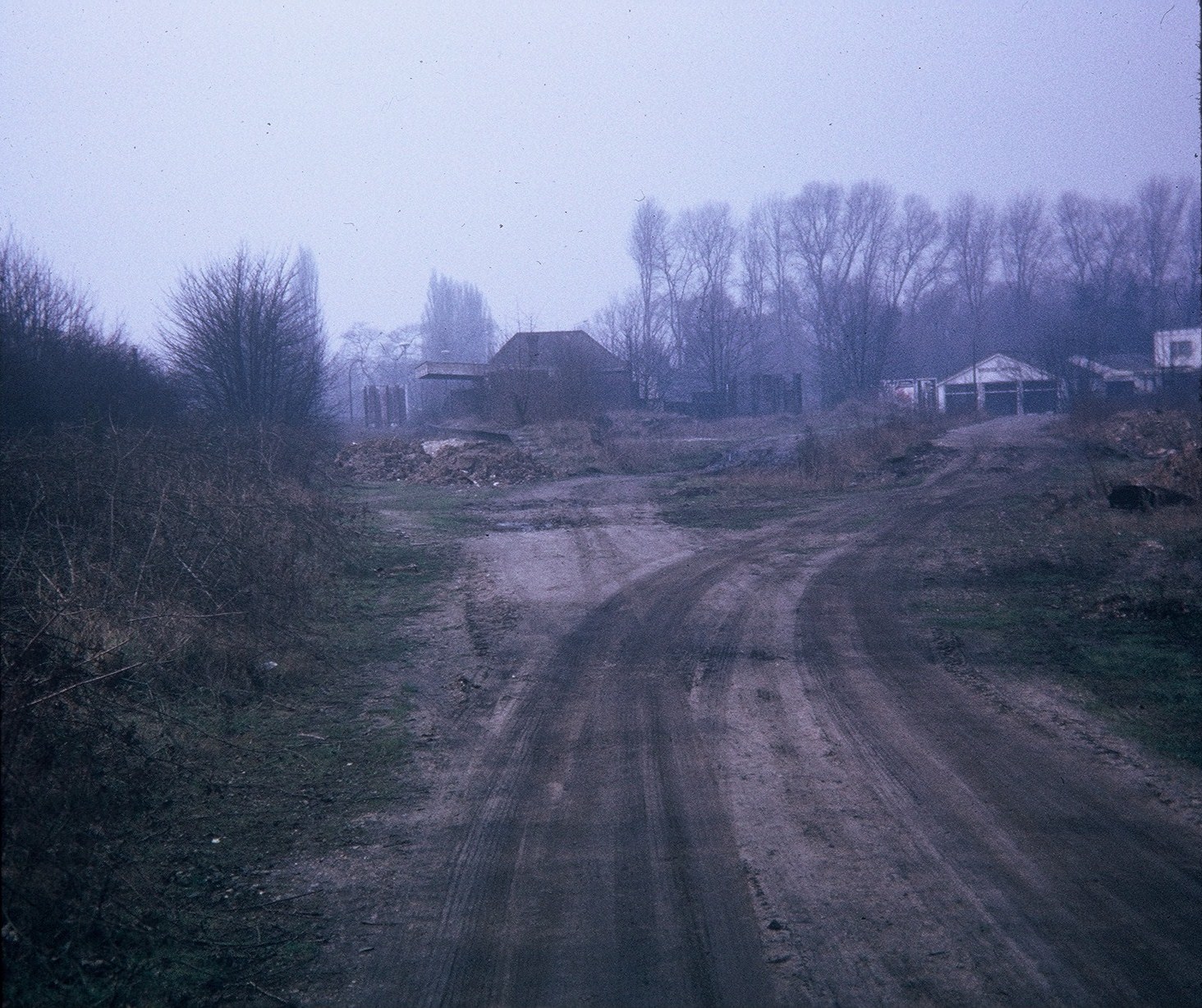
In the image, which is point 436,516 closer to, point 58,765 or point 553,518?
point 553,518

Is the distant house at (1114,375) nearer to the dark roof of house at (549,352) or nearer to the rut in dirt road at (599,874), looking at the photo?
the dark roof of house at (549,352)

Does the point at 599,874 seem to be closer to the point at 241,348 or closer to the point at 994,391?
the point at 241,348

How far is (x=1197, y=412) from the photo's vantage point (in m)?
29.5

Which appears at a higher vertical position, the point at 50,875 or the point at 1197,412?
the point at 1197,412

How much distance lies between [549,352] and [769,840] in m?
38.2

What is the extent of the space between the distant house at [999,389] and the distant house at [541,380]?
76.9 feet

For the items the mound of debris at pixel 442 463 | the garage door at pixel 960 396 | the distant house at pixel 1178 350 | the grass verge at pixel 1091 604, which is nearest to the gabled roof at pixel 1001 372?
the garage door at pixel 960 396

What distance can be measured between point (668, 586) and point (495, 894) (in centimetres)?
796

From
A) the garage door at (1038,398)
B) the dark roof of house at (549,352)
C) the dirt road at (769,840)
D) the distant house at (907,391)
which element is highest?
the dark roof of house at (549,352)

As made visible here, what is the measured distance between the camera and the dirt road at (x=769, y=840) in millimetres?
3666

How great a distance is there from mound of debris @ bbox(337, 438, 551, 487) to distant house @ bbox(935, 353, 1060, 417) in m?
31.7

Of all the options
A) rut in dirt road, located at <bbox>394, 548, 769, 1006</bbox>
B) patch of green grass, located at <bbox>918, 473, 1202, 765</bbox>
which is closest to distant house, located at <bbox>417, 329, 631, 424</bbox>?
patch of green grass, located at <bbox>918, 473, 1202, 765</bbox>

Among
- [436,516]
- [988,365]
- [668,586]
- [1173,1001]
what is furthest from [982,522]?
[988,365]

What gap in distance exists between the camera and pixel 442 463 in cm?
3034
